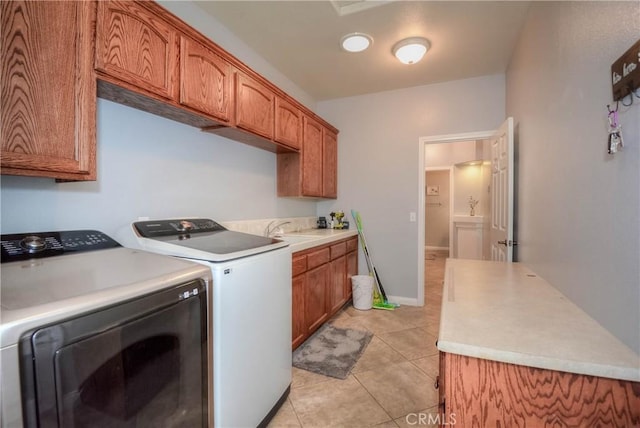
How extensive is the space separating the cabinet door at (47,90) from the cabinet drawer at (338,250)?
2.13 m

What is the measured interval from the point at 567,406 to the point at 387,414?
1.17 m

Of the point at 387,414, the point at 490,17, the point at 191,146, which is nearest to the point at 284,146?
the point at 191,146

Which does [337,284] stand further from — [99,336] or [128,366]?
[99,336]

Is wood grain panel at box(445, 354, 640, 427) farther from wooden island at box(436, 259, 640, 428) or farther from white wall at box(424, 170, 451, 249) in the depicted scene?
white wall at box(424, 170, 451, 249)

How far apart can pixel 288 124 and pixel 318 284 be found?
60.7 inches

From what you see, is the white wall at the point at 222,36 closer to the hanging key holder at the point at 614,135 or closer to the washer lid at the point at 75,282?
the washer lid at the point at 75,282

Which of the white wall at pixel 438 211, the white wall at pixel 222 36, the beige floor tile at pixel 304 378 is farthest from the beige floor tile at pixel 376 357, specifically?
the white wall at pixel 438 211

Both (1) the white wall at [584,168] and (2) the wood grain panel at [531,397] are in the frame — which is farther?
(1) the white wall at [584,168]

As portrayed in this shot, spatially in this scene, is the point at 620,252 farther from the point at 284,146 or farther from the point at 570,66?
the point at 284,146

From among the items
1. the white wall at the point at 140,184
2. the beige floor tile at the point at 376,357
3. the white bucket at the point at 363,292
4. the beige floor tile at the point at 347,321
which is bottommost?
the beige floor tile at the point at 376,357

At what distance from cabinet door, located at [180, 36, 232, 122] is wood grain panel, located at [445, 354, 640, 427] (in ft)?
5.82

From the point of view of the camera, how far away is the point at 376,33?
2285 millimetres

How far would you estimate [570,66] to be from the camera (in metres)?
1.26

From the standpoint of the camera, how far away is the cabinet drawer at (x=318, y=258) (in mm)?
2413
